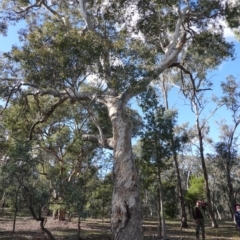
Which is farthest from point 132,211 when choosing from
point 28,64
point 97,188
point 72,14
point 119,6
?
point 97,188

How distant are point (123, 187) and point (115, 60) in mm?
3920

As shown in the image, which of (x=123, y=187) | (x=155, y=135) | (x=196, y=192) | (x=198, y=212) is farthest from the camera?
(x=196, y=192)

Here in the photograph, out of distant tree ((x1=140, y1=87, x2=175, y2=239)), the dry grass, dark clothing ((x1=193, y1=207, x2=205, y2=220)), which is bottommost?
the dry grass

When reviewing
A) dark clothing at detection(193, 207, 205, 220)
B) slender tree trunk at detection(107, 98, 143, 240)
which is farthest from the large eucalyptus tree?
dark clothing at detection(193, 207, 205, 220)

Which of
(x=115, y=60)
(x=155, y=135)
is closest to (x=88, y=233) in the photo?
(x=155, y=135)

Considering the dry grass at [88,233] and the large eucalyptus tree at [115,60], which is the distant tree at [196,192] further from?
the large eucalyptus tree at [115,60]

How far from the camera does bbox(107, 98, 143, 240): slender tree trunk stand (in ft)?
24.1

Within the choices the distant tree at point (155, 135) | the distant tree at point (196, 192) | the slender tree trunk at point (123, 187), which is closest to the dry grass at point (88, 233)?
the distant tree at point (155, 135)

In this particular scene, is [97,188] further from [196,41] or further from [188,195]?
[188,195]

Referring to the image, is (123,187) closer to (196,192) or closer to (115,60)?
(115,60)

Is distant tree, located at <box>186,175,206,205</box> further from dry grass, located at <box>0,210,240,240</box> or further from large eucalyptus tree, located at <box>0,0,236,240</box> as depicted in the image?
large eucalyptus tree, located at <box>0,0,236,240</box>

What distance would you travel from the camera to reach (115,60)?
961cm

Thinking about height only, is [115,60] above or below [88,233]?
above

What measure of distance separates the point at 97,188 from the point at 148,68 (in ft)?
43.5
